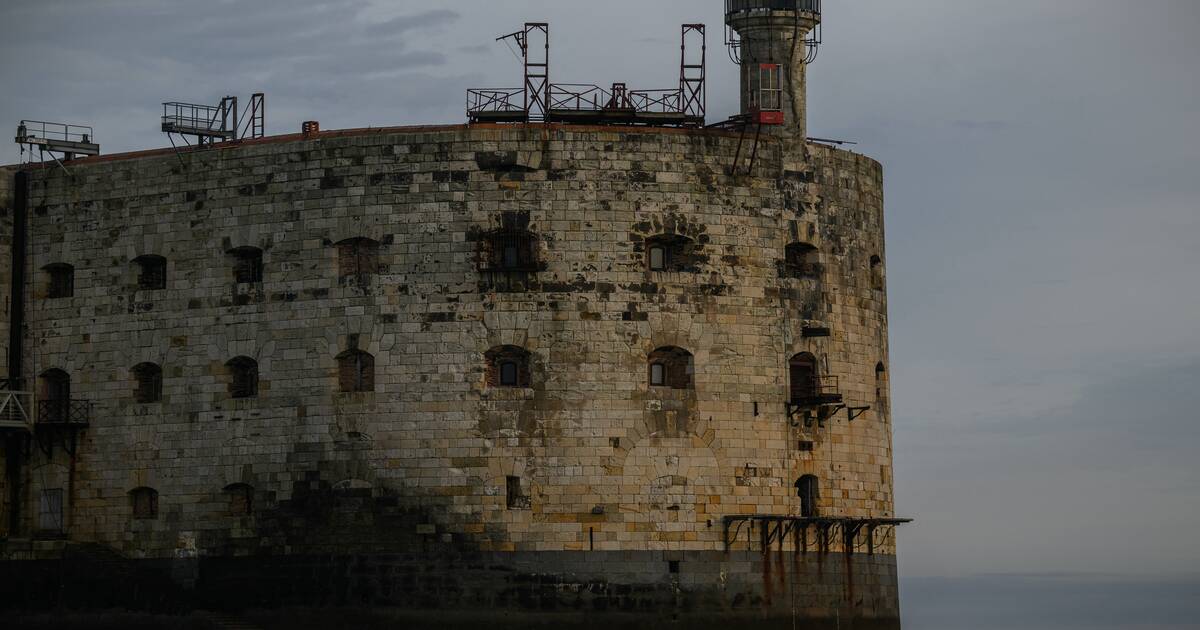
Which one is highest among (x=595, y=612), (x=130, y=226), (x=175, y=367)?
(x=130, y=226)

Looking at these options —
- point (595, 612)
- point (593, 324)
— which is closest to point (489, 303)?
point (593, 324)

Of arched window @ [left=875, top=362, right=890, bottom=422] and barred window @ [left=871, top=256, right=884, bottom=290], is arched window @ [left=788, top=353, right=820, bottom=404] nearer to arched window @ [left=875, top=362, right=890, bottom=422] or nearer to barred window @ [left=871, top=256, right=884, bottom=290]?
arched window @ [left=875, top=362, right=890, bottom=422]

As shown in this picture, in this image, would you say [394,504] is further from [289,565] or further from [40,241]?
[40,241]

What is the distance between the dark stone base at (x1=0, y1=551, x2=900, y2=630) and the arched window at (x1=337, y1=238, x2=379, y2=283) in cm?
689

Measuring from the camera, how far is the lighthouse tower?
6031 centimetres

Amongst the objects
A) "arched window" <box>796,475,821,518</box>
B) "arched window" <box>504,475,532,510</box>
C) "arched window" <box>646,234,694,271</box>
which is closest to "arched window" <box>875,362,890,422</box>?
"arched window" <box>796,475,821,518</box>

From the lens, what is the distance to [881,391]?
200 ft

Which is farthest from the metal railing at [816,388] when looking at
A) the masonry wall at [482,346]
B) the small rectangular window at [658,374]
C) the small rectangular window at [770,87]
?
the small rectangular window at [770,87]

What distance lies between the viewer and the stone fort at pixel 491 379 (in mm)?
55875

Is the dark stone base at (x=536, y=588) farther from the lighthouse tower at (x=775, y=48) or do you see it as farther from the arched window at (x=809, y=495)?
the lighthouse tower at (x=775, y=48)

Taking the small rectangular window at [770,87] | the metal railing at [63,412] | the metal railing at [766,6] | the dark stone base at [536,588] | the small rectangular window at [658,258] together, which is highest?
the metal railing at [766,6]

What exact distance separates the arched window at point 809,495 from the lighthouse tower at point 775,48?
8945mm

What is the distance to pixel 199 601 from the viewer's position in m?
58.1

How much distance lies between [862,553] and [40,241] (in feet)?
75.7
